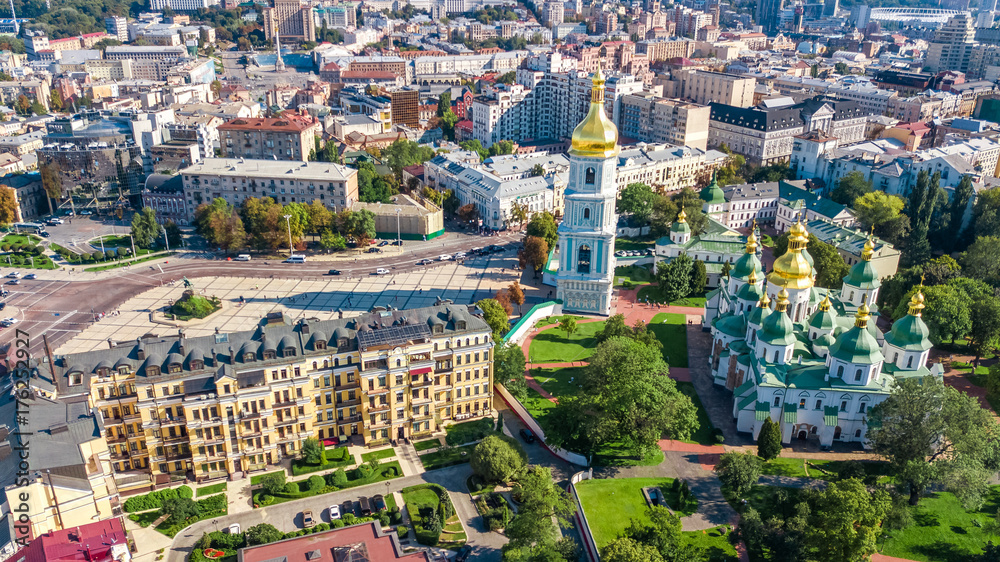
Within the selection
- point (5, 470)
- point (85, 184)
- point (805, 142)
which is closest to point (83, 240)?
point (85, 184)

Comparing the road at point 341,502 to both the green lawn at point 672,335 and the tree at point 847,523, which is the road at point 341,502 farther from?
the green lawn at point 672,335

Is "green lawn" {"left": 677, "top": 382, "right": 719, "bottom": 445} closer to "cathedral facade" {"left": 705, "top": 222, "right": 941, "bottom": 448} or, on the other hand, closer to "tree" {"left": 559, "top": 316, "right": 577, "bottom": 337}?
"cathedral facade" {"left": 705, "top": 222, "right": 941, "bottom": 448}

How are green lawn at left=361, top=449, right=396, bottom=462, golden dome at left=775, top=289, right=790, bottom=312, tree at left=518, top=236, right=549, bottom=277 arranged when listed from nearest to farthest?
1. green lawn at left=361, top=449, right=396, bottom=462
2. golden dome at left=775, top=289, right=790, bottom=312
3. tree at left=518, top=236, right=549, bottom=277

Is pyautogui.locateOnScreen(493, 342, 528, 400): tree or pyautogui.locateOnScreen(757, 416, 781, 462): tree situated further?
pyautogui.locateOnScreen(493, 342, 528, 400): tree

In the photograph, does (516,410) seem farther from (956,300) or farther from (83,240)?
(83,240)

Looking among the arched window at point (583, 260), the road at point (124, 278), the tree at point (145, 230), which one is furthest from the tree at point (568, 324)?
the tree at point (145, 230)

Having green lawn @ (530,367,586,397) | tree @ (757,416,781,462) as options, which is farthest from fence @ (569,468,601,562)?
tree @ (757,416,781,462)
